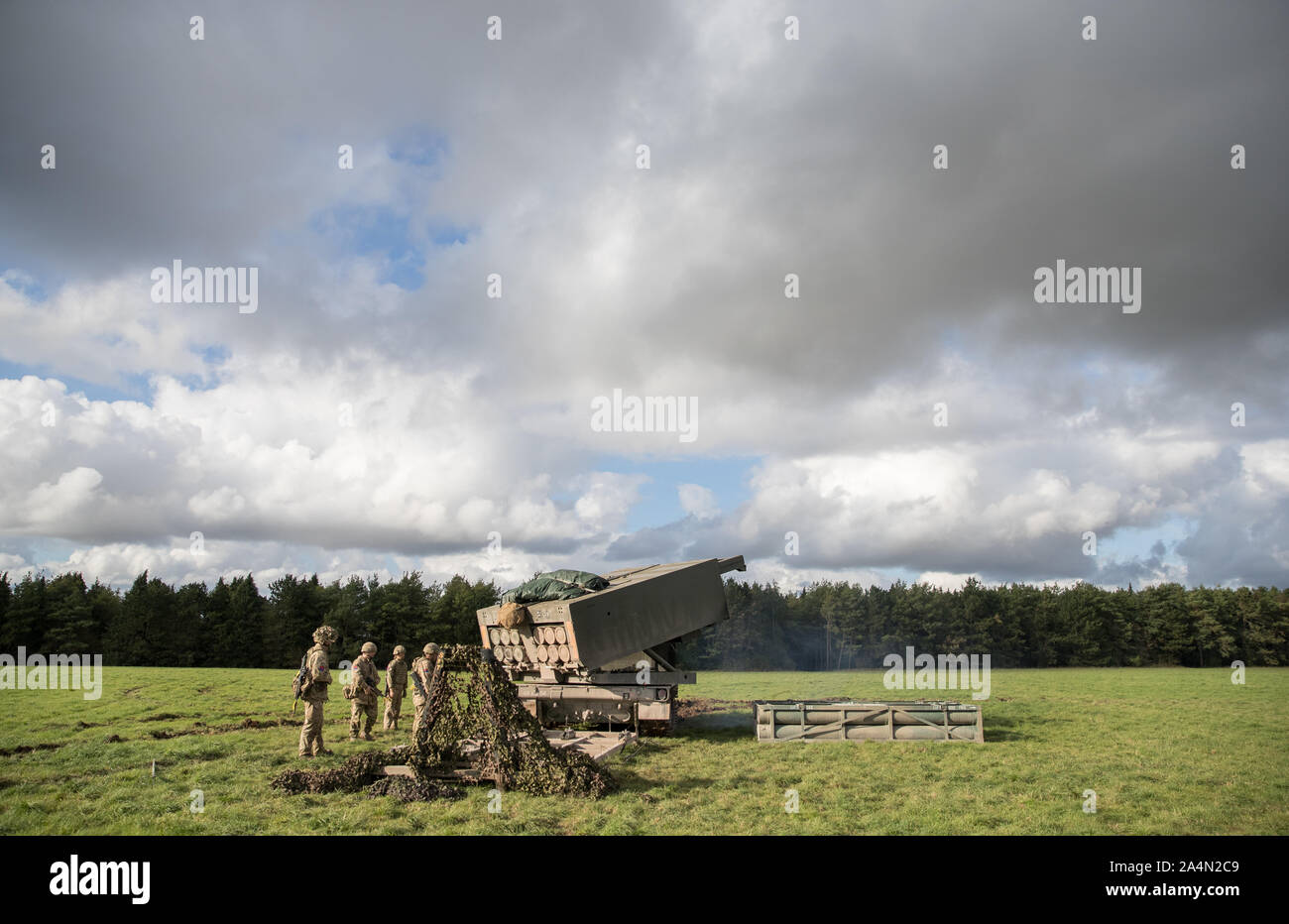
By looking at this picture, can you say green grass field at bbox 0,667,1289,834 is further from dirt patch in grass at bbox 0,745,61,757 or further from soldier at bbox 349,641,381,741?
soldier at bbox 349,641,381,741

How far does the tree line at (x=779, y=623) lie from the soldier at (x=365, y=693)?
1427 inches

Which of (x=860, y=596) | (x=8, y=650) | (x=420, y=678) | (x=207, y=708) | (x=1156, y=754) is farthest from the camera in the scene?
(x=860, y=596)

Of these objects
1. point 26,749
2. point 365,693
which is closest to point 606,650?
point 365,693

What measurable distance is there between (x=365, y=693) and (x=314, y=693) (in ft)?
10.8

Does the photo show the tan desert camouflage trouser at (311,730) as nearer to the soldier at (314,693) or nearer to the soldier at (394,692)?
the soldier at (314,693)

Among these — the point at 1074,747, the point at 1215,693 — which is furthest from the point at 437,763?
the point at 1215,693

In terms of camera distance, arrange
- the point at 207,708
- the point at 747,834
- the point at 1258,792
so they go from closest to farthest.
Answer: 1. the point at 747,834
2. the point at 1258,792
3. the point at 207,708

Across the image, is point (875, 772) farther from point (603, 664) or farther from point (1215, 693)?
point (1215, 693)

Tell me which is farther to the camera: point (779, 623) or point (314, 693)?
point (779, 623)

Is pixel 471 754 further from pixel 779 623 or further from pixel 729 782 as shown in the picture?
pixel 779 623

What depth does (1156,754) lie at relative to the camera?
47.4 feet

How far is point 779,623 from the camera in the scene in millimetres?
59781

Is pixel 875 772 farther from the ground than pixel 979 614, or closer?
farther from the ground

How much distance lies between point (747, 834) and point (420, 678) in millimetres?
9845
